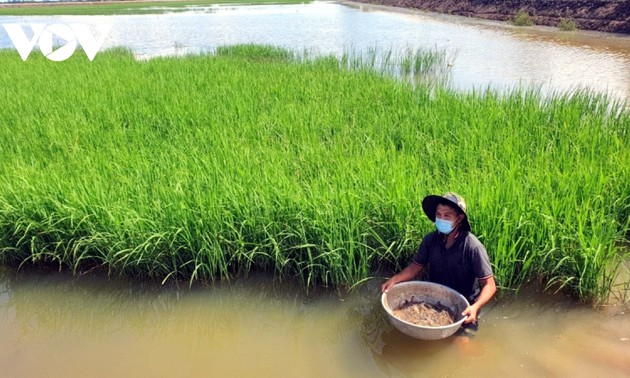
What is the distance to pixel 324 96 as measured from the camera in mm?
5973

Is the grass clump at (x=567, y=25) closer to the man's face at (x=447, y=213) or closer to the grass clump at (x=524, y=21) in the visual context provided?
the grass clump at (x=524, y=21)

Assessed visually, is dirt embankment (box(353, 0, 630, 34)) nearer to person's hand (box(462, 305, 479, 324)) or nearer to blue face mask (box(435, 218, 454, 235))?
blue face mask (box(435, 218, 454, 235))

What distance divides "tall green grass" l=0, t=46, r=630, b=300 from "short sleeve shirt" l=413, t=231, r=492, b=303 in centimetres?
30

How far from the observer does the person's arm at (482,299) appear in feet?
6.91

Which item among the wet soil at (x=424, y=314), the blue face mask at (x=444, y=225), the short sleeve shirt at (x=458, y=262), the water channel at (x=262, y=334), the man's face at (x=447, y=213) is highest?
the man's face at (x=447, y=213)

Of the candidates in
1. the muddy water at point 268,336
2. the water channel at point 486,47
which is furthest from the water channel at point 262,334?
the water channel at point 486,47

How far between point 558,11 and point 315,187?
20.8 metres

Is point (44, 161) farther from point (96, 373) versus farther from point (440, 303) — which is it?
point (440, 303)

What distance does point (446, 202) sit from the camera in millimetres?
2145

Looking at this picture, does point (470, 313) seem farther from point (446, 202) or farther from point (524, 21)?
point (524, 21)

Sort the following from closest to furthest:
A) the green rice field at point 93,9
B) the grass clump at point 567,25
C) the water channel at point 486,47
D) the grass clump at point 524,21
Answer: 1. the water channel at point 486,47
2. the grass clump at point 567,25
3. the grass clump at point 524,21
4. the green rice field at point 93,9

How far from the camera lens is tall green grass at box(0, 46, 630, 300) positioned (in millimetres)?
2670

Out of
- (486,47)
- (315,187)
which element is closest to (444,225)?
(315,187)

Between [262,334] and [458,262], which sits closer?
[458,262]
